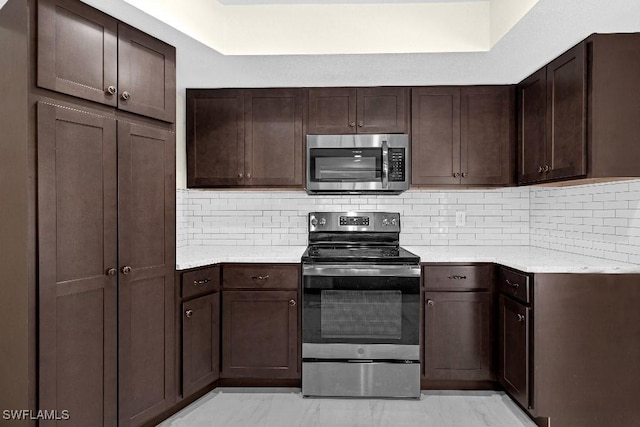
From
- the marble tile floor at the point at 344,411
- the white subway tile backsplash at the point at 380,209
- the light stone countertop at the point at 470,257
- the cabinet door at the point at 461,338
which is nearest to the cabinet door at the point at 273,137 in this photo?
the white subway tile backsplash at the point at 380,209

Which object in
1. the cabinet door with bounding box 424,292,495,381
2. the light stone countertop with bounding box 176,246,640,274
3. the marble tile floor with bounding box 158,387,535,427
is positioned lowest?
the marble tile floor with bounding box 158,387,535,427

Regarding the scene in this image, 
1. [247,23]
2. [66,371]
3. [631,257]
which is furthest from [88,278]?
[631,257]

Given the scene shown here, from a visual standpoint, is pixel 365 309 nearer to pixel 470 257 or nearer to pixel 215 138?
pixel 470 257

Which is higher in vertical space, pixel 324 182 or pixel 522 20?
pixel 522 20

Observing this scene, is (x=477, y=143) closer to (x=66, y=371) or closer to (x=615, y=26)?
(x=615, y=26)

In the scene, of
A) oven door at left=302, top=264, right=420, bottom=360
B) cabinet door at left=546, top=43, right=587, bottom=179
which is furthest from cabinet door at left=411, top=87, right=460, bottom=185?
oven door at left=302, top=264, right=420, bottom=360

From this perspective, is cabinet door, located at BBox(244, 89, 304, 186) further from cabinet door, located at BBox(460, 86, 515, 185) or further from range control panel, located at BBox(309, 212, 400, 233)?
cabinet door, located at BBox(460, 86, 515, 185)

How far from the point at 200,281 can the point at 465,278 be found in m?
1.76

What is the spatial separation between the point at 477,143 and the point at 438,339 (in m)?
1.46

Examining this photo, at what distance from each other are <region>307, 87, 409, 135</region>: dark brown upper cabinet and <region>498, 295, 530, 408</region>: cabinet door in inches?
57.2

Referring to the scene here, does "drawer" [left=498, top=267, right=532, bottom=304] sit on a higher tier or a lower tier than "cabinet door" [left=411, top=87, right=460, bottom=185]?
lower

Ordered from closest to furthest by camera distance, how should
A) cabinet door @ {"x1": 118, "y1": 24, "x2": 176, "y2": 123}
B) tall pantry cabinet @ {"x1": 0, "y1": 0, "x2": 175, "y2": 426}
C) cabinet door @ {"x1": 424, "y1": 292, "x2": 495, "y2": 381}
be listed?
tall pantry cabinet @ {"x1": 0, "y1": 0, "x2": 175, "y2": 426} → cabinet door @ {"x1": 118, "y1": 24, "x2": 176, "y2": 123} → cabinet door @ {"x1": 424, "y1": 292, "x2": 495, "y2": 381}

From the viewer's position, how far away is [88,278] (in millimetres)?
2008

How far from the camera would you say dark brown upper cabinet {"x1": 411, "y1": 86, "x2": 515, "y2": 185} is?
10.6 ft
